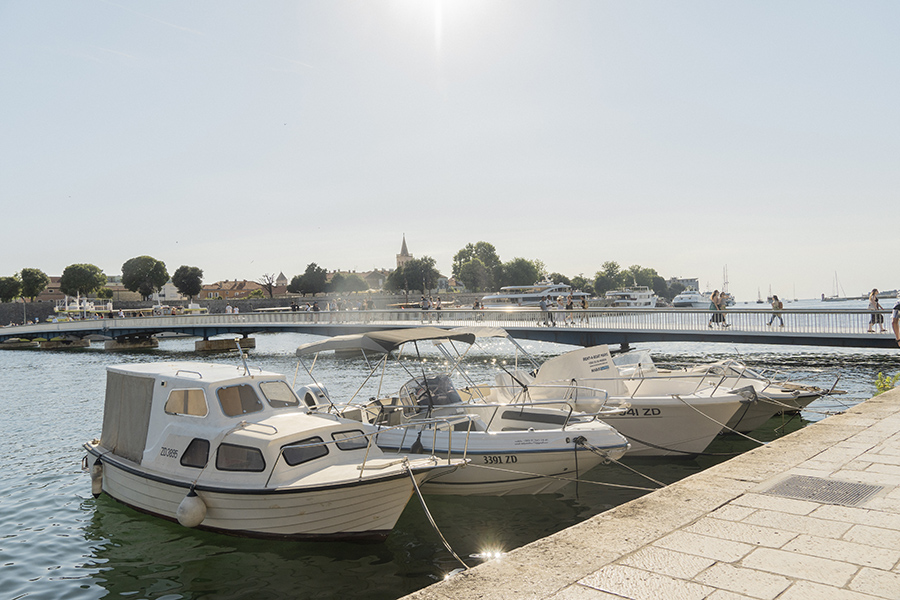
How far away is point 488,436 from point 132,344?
201 feet

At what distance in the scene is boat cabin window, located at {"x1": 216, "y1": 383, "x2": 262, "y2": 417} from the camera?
1027cm

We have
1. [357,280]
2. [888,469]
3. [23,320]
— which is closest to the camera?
[888,469]

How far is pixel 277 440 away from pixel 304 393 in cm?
Answer: 565

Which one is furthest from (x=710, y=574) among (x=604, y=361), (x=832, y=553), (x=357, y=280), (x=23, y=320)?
(x=357, y=280)

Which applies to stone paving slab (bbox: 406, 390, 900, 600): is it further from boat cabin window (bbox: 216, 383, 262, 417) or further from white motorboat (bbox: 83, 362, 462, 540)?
boat cabin window (bbox: 216, 383, 262, 417)

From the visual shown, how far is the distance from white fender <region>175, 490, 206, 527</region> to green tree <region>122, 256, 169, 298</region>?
434 ft

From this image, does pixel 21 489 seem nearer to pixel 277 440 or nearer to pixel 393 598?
pixel 277 440

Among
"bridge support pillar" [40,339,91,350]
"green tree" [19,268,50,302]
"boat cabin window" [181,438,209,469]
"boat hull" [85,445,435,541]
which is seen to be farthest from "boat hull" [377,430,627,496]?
"green tree" [19,268,50,302]

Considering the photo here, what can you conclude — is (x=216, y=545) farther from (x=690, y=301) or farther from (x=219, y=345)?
(x=690, y=301)

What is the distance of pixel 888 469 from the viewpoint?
7797 millimetres

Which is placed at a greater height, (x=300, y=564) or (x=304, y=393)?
(x=304, y=393)

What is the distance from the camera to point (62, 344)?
7081 centimetres

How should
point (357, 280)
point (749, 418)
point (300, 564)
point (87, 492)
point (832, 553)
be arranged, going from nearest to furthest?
point (832, 553) → point (300, 564) → point (87, 492) → point (749, 418) → point (357, 280)

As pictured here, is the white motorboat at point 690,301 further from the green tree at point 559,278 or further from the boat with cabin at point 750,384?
the boat with cabin at point 750,384
